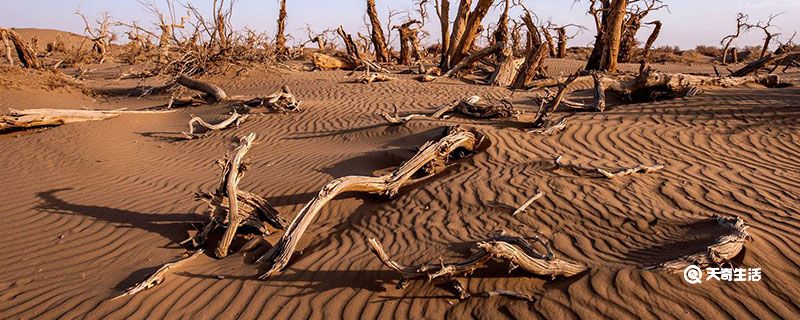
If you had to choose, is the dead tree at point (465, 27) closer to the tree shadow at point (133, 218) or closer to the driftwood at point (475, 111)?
the driftwood at point (475, 111)

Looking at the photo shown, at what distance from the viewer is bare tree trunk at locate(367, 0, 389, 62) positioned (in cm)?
1706

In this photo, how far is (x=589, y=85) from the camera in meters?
12.1

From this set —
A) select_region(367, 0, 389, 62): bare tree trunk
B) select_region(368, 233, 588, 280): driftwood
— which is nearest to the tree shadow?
select_region(368, 233, 588, 280): driftwood

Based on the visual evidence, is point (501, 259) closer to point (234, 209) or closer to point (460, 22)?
point (234, 209)

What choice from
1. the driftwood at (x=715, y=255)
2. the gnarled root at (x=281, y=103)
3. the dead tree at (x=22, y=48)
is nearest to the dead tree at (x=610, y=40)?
the gnarled root at (x=281, y=103)

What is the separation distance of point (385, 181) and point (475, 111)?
330 cm

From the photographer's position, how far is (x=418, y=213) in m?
4.73

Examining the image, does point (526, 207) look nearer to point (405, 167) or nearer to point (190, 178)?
point (405, 167)

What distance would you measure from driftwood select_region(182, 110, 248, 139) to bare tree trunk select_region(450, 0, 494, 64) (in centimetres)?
740

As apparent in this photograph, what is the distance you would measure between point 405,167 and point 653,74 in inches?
228

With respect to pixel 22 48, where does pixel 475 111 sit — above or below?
below

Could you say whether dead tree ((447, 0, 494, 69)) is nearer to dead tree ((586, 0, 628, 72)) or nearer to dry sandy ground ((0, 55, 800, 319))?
dead tree ((586, 0, 628, 72))

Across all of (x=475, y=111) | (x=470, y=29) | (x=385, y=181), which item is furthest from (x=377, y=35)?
(x=385, y=181)

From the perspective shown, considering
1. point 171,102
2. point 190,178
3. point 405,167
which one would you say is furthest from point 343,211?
point 171,102
